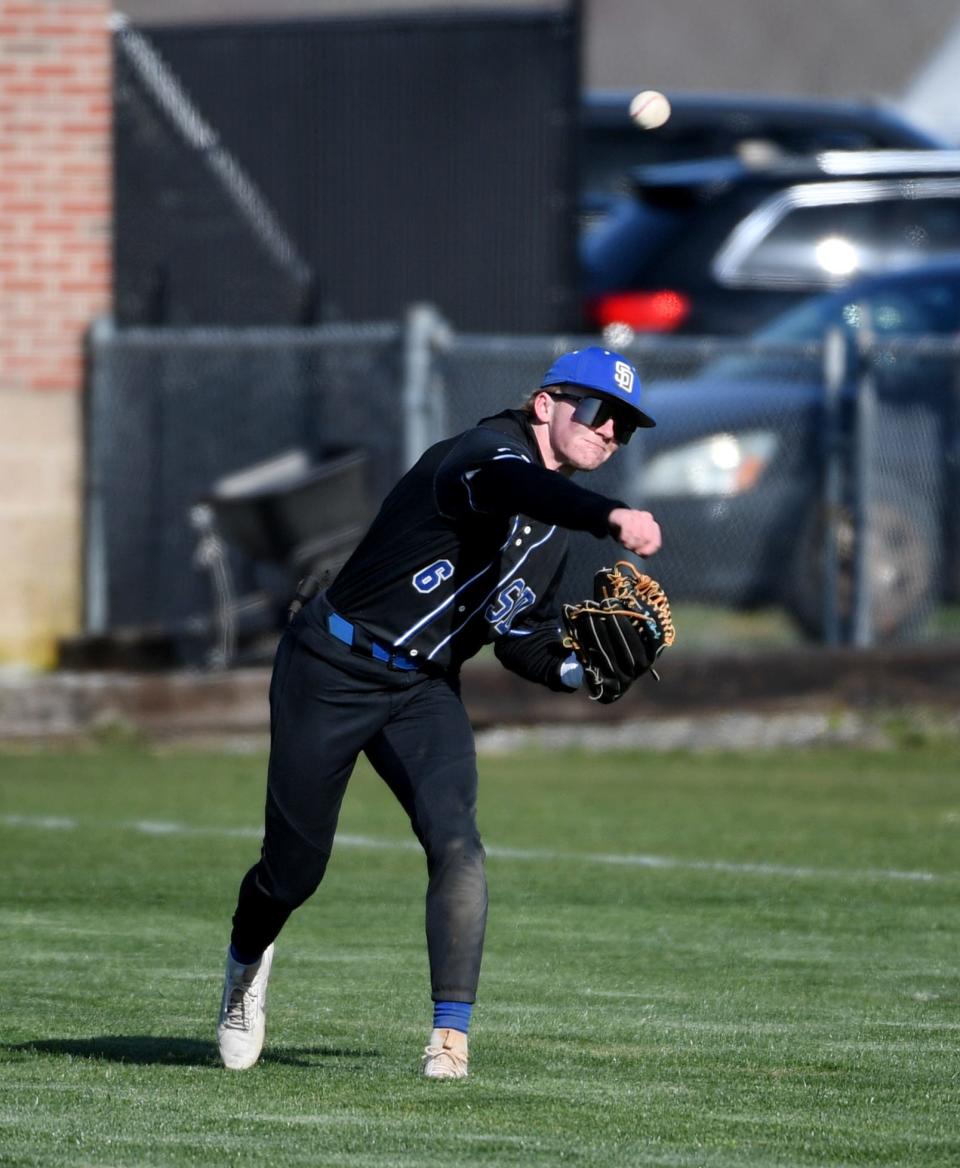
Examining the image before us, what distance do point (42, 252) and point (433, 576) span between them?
9357 mm

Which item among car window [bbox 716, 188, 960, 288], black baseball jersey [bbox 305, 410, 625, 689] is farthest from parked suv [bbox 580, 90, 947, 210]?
black baseball jersey [bbox 305, 410, 625, 689]

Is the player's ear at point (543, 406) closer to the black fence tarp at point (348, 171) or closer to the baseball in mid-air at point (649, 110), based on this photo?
the black fence tarp at point (348, 171)

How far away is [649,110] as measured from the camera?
1962cm

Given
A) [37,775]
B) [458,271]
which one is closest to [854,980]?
[37,775]

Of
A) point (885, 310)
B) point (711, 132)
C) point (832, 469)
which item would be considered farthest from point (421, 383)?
point (711, 132)

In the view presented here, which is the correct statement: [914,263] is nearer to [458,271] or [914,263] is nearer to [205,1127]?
[458,271]

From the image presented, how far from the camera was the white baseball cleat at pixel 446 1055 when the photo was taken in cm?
577

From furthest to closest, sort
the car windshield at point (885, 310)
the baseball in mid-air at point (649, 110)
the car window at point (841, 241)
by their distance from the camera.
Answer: the baseball in mid-air at point (649, 110) → the car window at point (841, 241) → the car windshield at point (885, 310)

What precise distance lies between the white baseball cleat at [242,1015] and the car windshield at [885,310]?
30.4ft

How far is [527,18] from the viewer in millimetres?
15422

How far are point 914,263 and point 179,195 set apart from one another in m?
4.68

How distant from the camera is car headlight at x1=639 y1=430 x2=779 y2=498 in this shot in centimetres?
1388

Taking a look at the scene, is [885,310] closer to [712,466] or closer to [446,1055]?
[712,466]

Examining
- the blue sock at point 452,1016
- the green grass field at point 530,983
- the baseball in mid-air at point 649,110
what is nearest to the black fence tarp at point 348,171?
the baseball in mid-air at point 649,110
